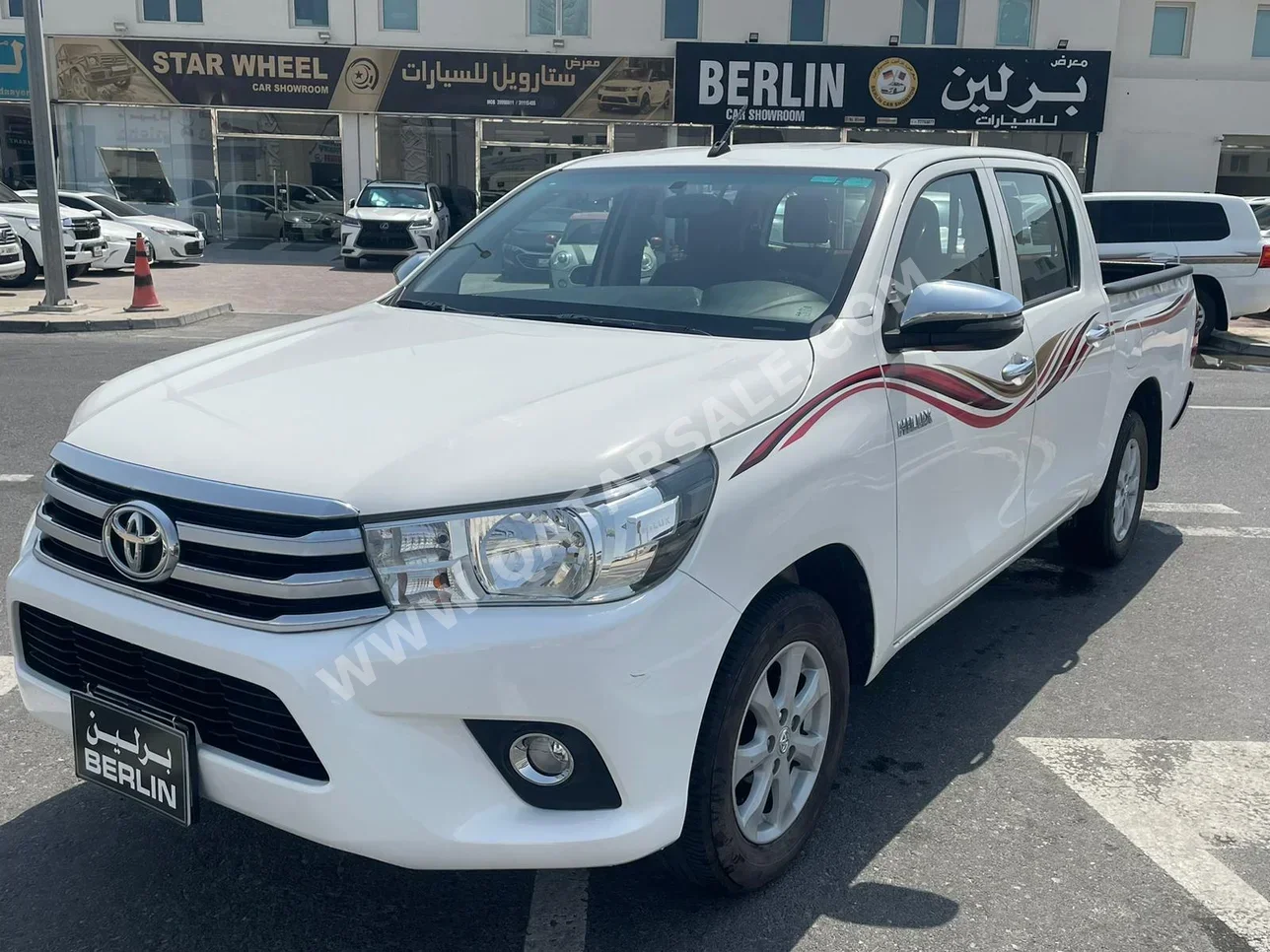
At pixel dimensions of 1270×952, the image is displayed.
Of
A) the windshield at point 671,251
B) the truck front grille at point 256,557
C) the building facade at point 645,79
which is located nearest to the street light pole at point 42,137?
the windshield at point 671,251

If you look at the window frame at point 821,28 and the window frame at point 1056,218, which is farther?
the window frame at point 821,28

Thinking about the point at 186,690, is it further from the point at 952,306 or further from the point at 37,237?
the point at 37,237

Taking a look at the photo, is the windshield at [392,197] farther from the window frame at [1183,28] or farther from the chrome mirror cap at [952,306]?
the chrome mirror cap at [952,306]

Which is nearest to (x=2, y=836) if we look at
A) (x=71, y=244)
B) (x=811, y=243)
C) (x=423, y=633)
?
(x=423, y=633)

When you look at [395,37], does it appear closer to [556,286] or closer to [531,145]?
[531,145]

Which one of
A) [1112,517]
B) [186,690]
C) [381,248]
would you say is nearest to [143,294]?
[381,248]

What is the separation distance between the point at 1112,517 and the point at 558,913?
355 cm

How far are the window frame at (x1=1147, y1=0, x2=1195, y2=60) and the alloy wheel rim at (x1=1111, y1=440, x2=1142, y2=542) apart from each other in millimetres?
26425

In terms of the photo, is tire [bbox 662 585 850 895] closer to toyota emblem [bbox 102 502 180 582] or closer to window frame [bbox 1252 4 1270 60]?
toyota emblem [bbox 102 502 180 582]

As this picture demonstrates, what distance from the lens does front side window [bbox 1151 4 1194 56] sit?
28.1 metres

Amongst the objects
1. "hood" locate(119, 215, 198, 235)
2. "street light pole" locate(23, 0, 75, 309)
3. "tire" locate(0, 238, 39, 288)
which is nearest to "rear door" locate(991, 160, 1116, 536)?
"street light pole" locate(23, 0, 75, 309)

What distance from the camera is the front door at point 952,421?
10.8 feet

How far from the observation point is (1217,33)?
A: 91.2ft

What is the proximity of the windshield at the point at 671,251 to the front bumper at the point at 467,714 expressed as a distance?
1.14m
